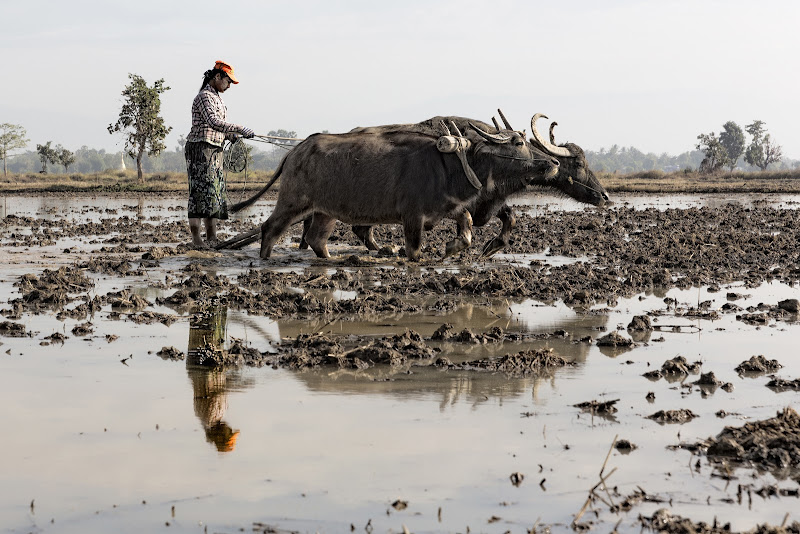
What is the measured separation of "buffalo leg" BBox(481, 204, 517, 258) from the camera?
33.3 ft

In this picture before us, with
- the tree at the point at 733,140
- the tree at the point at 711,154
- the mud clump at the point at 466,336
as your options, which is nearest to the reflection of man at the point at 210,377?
the mud clump at the point at 466,336

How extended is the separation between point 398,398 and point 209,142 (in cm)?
633

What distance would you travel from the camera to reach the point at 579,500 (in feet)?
11.8

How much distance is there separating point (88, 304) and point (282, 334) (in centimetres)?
187

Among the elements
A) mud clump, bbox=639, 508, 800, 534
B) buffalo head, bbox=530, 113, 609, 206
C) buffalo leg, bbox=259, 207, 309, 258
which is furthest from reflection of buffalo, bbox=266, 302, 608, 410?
buffalo leg, bbox=259, 207, 309, 258

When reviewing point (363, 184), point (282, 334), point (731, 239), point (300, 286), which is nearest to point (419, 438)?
point (282, 334)

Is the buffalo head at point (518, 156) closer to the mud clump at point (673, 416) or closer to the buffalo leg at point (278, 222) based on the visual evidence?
the buffalo leg at point (278, 222)

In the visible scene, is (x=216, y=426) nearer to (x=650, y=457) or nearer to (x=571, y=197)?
(x=650, y=457)

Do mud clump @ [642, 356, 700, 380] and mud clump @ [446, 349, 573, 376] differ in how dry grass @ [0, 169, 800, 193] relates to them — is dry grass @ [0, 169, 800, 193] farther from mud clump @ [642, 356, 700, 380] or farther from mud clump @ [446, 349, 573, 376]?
mud clump @ [642, 356, 700, 380]

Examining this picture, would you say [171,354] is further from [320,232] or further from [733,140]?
[733,140]

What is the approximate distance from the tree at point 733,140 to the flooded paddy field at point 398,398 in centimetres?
8222

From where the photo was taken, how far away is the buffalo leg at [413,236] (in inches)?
394

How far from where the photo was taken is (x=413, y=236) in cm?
1007

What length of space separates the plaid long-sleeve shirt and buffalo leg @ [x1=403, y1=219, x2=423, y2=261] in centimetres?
213
